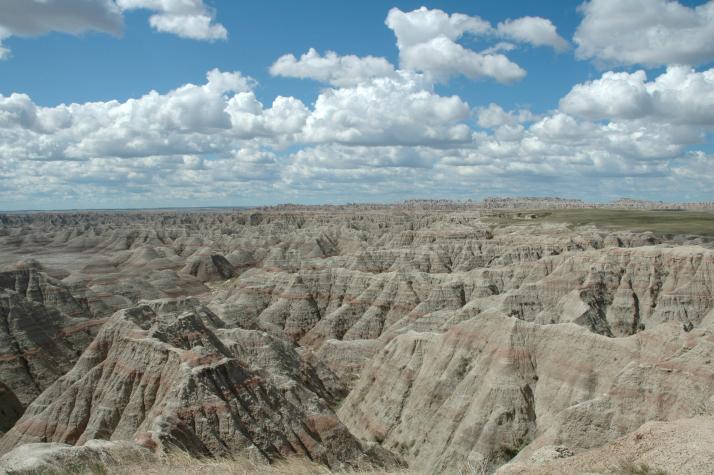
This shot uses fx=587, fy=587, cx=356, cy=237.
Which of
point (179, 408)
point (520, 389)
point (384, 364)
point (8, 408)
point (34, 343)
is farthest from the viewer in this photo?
point (34, 343)

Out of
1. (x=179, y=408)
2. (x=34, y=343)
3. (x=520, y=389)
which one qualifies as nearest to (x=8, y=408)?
(x=34, y=343)

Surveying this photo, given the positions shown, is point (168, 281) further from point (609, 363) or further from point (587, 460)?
point (587, 460)

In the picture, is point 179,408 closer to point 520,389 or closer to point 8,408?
point 520,389

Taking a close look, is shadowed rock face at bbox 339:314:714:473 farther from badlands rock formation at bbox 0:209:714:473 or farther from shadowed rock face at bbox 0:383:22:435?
shadowed rock face at bbox 0:383:22:435

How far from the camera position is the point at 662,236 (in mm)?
118438

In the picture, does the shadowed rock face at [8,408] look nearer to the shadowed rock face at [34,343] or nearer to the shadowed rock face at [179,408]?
the shadowed rock face at [34,343]

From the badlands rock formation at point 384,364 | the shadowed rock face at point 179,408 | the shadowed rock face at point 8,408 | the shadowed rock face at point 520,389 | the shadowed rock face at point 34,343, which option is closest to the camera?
the shadowed rock face at point 520,389

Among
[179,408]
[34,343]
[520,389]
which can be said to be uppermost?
[179,408]

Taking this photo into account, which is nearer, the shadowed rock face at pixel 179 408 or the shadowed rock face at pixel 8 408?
the shadowed rock face at pixel 179 408

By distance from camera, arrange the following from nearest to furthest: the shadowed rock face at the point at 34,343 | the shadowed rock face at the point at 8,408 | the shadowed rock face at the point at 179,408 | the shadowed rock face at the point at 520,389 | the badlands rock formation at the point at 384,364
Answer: the shadowed rock face at the point at 520,389
the shadowed rock face at the point at 179,408
the badlands rock formation at the point at 384,364
the shadowed rock face at the point at 8,408
the shadowed rock face at the point at 34,343

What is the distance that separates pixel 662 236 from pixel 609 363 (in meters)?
96.2

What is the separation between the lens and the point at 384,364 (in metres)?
45.2

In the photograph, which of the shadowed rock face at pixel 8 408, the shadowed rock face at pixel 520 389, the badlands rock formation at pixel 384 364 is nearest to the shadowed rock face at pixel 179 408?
the badlands rock formation at pixel 384 364

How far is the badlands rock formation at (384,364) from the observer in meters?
27.1
